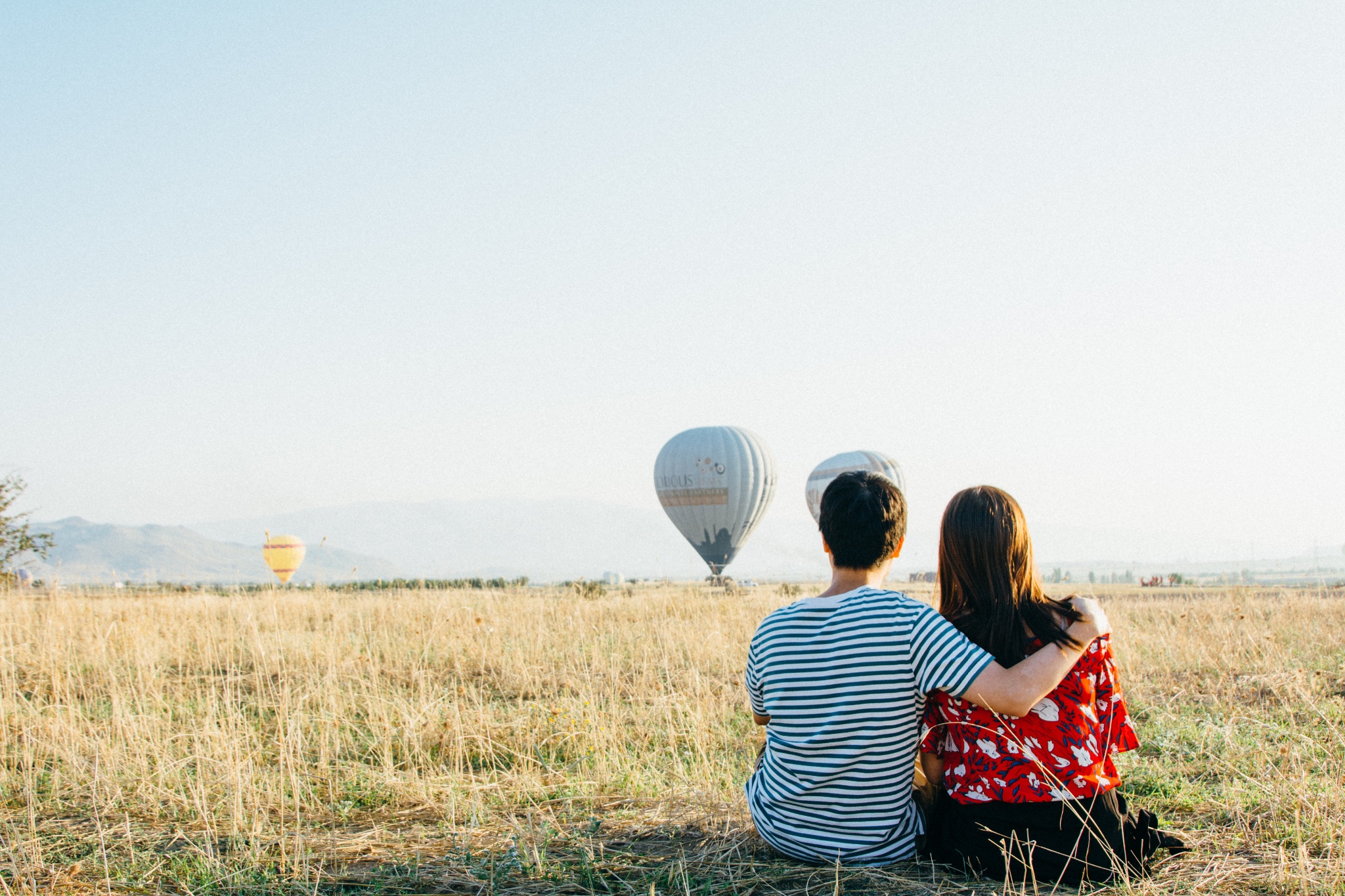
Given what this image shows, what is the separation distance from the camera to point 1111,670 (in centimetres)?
274

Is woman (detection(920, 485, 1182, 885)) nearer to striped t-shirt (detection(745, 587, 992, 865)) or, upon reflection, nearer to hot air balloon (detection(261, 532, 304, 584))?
striped t-shirt (detection(745, 587, 992, 865))

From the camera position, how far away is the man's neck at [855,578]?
269cm

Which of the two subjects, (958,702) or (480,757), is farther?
(480,757)

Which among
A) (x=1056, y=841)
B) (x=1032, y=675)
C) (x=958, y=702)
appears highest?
(x=1032, y=675)

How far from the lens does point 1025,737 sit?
8.87 feet

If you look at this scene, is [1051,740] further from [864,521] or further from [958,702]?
[864,521]

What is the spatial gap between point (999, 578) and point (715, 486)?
4192cm

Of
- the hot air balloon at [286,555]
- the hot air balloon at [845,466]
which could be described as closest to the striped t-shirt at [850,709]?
the hot air balloon at [286,555]

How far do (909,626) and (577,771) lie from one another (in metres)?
2.75

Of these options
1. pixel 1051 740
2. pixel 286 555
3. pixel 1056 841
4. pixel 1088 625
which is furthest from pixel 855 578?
pixel 286 555

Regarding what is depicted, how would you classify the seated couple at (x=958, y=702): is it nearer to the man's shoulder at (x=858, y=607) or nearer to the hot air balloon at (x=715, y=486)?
the man's shoulder at (x=858, y=607)

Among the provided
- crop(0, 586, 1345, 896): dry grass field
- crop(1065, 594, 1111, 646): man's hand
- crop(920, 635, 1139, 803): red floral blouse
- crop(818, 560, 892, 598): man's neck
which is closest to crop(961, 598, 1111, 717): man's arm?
crop(1065, 594, 1111, 646): man's hand

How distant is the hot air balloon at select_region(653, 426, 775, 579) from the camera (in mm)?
44688

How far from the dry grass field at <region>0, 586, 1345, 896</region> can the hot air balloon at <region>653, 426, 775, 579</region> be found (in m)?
34.7
